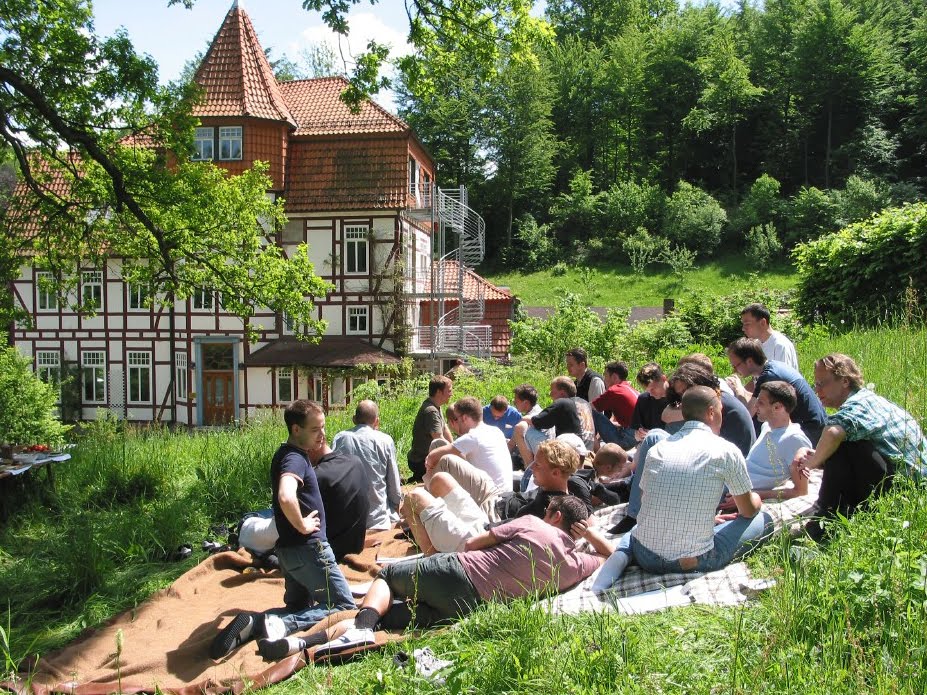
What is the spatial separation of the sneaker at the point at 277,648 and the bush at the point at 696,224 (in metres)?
47.2

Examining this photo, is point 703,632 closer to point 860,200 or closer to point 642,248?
point 642,248

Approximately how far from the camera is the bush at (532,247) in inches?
2079

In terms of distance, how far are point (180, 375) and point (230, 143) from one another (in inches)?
345

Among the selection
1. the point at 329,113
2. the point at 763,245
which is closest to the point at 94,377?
the point at 329,113

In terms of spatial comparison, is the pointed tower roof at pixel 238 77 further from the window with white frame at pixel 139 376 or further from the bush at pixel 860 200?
the bush at pixel 860 200

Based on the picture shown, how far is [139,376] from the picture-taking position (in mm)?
29875

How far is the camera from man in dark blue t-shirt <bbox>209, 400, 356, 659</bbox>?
4.98 metres

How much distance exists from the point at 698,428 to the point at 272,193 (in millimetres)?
25137

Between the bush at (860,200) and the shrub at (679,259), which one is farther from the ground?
the bush at (860,200)

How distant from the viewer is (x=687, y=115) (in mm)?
59438

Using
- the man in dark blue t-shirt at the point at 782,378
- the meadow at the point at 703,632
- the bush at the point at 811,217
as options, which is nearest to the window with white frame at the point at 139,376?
the meadow at the point at 703,632

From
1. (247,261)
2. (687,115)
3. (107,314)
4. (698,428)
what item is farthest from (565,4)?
(698,428)

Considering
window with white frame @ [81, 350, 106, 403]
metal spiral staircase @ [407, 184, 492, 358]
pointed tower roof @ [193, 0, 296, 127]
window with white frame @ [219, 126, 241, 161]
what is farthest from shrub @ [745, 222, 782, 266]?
window with white frame @ [81, 350, 106, 403]

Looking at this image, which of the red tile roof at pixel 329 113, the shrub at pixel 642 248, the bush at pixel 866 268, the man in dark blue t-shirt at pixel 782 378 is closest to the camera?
the man in dark blue t-shirt at pixel 782 378
